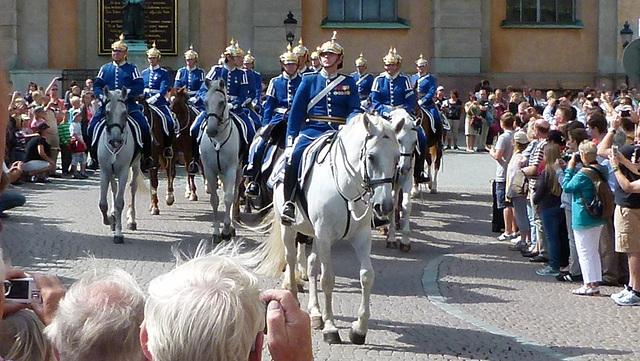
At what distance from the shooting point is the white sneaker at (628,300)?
37.8ft

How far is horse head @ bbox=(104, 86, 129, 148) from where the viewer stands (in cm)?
1564

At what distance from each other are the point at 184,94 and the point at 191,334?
1770cm

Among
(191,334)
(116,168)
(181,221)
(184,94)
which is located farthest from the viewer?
(184,94)

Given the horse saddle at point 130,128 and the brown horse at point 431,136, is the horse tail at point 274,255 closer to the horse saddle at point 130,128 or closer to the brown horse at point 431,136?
the horse saddle at point 130,128

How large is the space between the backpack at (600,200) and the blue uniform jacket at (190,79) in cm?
1041

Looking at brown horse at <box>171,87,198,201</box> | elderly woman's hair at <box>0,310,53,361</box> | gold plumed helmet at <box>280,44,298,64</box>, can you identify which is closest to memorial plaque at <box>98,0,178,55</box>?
brown horse at <box>171,87,198,201</box>

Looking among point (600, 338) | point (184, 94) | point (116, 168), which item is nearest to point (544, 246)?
point (600, 338)

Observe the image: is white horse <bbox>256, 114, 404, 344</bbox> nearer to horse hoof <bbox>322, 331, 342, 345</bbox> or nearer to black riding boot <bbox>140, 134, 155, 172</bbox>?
horse hoof <bbox>322, 331, 342, 345</bbox>

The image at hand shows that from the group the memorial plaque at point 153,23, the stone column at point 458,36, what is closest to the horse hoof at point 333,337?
the memorial plaque at point 153,23

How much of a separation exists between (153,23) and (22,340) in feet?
116

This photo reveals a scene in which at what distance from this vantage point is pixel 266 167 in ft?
43.5

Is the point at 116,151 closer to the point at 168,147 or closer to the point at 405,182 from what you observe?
the point at 168,147

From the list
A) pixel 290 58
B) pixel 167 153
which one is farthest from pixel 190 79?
pixel 290 58

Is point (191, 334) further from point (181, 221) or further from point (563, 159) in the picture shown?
point (181, 221)
